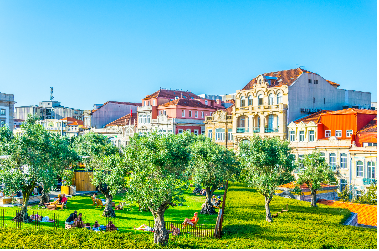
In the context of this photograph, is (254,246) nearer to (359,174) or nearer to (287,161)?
(287,161)

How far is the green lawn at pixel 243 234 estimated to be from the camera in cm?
1922

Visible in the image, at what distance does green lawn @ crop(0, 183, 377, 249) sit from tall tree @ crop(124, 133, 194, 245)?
191 cm

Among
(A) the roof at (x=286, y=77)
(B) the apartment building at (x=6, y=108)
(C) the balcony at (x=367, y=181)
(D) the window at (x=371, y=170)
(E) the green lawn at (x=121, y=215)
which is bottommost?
(E) the green lawn at (x=121, y=215)

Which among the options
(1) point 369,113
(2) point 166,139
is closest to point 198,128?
(1) point 369,113

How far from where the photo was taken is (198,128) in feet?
215

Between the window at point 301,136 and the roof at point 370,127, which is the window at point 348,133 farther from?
the window at point 301,136

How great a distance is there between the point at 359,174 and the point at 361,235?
59.3 ft

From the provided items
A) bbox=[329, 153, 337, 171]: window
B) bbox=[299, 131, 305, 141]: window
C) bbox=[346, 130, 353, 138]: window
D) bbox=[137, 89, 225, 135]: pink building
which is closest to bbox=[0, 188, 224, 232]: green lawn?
bbox=[329, 153, 337, 171]: window

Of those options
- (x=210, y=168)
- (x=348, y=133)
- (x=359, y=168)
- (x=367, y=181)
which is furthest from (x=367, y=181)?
(x=210, y=168)

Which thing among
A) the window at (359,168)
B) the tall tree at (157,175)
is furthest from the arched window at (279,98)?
the tall tree at (157,175)

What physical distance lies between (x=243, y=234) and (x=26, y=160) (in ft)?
50.5

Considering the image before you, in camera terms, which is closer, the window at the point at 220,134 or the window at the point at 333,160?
the window at the point at 333,160

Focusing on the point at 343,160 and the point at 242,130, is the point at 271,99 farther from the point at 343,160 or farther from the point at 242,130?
the point at 343,160

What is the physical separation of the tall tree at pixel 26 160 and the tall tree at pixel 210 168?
38.1 ft
